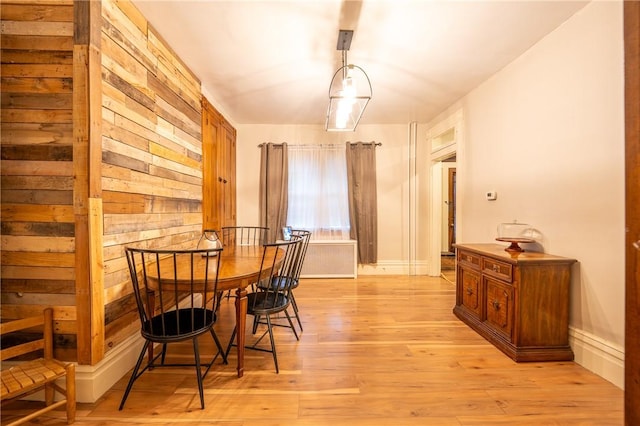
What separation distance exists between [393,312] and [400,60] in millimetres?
2629

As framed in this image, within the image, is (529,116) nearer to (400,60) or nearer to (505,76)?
(505,76)

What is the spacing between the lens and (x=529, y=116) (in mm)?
2314

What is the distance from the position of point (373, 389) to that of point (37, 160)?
2500 millimetres

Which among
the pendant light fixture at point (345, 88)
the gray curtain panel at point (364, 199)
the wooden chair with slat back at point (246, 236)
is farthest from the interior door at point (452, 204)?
the wooden chair with slat back at point (246, 236)

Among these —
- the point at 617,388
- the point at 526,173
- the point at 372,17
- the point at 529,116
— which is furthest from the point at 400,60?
the point at 617,388

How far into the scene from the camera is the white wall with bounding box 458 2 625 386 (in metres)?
1.66

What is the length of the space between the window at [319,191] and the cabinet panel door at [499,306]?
2439mm

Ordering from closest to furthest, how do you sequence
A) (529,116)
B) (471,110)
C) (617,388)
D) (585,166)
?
(617,388), (585,166), (529,116), (471,110)

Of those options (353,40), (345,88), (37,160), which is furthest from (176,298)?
(353,40)

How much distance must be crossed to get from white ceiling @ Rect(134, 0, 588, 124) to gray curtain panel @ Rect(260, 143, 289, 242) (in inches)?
45.7

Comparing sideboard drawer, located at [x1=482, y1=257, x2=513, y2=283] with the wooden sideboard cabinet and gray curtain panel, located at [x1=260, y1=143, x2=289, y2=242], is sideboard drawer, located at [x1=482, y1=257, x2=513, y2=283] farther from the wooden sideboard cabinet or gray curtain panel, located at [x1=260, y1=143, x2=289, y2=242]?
gray curtain panel, located at [x1=260, y1=143, x2=289, y2=242]

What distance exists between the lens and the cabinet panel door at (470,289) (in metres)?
2.42

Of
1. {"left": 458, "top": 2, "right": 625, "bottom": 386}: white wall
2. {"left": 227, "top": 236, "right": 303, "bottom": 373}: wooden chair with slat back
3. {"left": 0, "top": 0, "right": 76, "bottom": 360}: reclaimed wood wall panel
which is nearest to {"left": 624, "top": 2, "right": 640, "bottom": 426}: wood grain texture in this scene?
{"left": 458, "top": 2, "right": 625, "bottom": 386}: white wall

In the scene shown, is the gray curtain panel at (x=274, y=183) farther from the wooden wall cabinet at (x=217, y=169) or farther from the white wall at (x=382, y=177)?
the wooden wall cabinet at (x=217, y=169)
